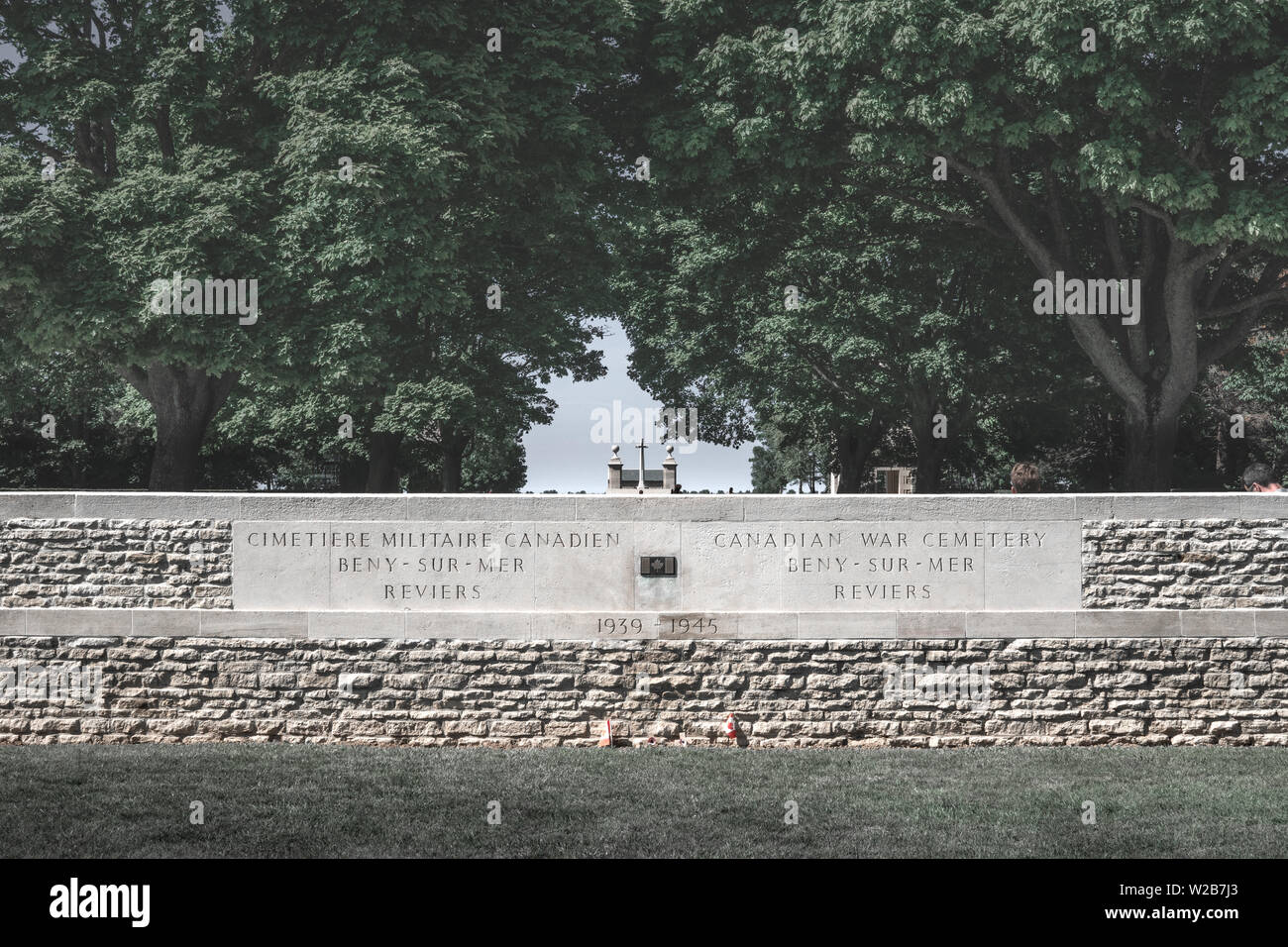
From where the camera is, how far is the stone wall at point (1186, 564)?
13047mm

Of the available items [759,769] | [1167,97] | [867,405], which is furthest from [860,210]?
[759,769]

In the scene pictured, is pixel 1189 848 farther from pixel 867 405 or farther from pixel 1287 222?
pixel 867 405

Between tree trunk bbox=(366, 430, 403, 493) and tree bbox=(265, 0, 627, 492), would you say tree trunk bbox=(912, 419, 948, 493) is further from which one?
tree trunk bbox=(366, 430, 403, 493)

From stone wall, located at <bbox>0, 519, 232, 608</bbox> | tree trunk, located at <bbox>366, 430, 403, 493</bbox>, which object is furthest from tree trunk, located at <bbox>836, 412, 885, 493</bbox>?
stone wall, located at <bbox>0, 519, 232, 608</bbox>

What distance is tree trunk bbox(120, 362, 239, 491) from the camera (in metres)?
24.0

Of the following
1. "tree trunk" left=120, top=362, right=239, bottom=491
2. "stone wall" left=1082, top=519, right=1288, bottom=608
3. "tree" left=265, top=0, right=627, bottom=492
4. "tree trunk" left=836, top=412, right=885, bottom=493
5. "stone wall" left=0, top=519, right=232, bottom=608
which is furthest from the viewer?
"tree trunk" left=836, top=412, right=885, bottom=493

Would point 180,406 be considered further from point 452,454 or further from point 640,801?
Result: point 640,801

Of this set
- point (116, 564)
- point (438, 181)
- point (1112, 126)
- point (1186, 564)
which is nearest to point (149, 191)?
point (438, 181)

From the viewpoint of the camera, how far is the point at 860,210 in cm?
2812

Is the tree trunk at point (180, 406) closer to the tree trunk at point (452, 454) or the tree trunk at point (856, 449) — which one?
the tree trunk at point (452, 454)

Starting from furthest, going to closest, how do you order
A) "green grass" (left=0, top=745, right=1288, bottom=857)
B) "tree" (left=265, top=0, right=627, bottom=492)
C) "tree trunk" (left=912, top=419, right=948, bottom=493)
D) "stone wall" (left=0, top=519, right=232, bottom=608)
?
"tree trunk" (left=912, top=419, right=948, bottom=493)
"tree" (left=265, top=0, right=627, bottom=492)
"stone wall" (left=0, top=519, right=232, bottom=608)
"green grass" (left=0, top=745, right=1288, bottom=857)

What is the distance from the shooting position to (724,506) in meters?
13.2

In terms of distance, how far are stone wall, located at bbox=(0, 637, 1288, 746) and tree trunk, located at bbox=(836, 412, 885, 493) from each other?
2011 centimetres

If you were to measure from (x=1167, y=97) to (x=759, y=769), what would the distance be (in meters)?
16.6
